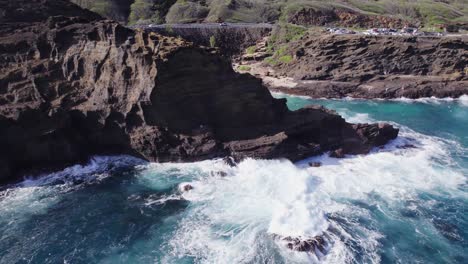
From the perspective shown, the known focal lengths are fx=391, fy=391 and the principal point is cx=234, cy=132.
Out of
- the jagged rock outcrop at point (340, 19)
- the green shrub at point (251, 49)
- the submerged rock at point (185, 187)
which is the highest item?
the jagged rock outcrop at point (340, 19)

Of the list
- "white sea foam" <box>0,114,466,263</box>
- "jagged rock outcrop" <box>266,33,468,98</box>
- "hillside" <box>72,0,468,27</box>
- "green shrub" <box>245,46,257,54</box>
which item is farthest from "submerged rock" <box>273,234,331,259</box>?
"hillside" <box>72,0,468,27</box>

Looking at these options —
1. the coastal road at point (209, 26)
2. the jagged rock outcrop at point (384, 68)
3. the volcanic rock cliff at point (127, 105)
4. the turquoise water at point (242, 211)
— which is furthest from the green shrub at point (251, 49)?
the turquoise water at point (242, 211)

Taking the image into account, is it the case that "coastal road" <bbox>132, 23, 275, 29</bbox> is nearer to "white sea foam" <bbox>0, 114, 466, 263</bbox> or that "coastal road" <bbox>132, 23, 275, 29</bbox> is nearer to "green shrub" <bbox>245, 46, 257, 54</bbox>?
"green shrub" <bbox>245, 46, 257, 54</bbox>

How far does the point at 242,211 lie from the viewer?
39.3 metres

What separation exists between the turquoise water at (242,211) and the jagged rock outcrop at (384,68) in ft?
112

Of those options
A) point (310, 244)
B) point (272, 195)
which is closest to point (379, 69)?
point (272, 195)

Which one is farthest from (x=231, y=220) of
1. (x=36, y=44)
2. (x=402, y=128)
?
(x=402, y=128)

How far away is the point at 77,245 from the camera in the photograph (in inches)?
1359

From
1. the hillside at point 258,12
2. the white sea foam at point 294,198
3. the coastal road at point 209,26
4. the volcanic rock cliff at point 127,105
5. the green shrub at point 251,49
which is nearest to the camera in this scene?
the white sea foam at point 294,198

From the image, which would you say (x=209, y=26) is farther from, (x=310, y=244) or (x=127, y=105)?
(x=310, y=244)

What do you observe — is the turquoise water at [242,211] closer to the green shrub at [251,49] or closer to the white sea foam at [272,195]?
the white sea foam at [272,195]

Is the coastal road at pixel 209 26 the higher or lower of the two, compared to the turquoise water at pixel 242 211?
higher

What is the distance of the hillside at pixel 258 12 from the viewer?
4712 inches

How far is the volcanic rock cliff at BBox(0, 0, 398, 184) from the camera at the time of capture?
152ft
